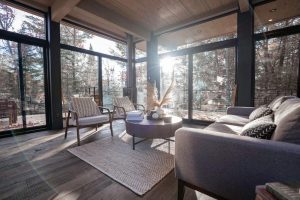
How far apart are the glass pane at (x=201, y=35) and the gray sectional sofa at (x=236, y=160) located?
361 centimetres

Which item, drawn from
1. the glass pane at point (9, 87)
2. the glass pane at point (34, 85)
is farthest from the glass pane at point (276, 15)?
the glass pane at point (9, 87)

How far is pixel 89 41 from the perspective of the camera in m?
4.83

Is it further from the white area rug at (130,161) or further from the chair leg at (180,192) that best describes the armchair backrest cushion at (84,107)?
the chair leg at (180,192)

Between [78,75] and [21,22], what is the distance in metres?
1.68

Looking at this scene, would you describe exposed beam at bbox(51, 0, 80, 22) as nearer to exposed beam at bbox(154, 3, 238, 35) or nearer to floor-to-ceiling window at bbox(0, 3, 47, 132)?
floor-to-ceiling window at bbox(0, 3, 47, 132)

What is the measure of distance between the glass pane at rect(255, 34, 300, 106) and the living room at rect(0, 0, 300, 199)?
2 centimetres

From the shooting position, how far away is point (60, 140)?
317cm

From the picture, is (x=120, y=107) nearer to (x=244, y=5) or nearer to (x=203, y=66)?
(x=203, y=66)

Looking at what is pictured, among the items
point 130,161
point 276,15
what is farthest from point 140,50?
point 130,161

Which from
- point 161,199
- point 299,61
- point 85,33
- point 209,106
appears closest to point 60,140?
point 161,199

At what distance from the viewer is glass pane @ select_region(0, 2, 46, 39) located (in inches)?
132

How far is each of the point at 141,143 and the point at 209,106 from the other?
8.02 ft

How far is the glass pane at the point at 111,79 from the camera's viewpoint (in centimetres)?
536

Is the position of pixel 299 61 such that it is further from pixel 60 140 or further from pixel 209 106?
pixel 60 140
